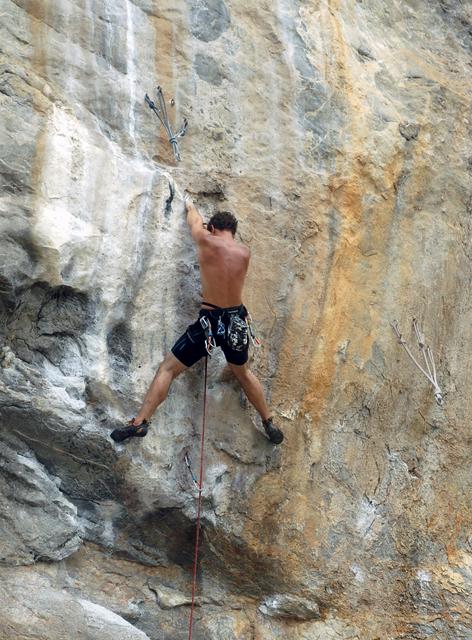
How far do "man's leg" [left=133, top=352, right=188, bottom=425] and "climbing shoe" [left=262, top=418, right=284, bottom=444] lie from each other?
2.49 feet

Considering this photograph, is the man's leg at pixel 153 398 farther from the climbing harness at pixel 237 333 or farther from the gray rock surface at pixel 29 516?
the gray rock surface at pixel 29 516

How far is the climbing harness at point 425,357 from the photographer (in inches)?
257

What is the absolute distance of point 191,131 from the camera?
621 centimetres

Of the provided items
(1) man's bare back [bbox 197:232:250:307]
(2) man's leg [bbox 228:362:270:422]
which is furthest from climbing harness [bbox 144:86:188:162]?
(2) man's leg [bbox 228:362:270:422]

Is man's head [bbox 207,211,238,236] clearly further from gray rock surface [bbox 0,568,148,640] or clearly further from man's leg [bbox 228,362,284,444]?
gray rock surface [bbox 0,568,148,640]

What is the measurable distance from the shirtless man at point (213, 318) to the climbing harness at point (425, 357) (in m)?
1.42

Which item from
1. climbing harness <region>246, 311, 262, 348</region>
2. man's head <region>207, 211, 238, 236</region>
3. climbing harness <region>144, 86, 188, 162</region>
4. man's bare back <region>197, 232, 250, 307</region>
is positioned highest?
climbing harness <region>144, 86, 188, 162</region>

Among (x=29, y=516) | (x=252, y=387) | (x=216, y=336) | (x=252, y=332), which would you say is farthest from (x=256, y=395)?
(x=29, y=516)

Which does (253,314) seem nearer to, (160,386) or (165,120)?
(160,386)

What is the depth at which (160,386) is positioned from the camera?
18.5ft

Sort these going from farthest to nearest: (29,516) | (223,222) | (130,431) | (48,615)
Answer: (223,222), (130,431), (29,516), (48,615)

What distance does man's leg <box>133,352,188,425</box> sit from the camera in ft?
18.4

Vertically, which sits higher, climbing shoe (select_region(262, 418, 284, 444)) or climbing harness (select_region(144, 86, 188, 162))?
climbing harness (select_region(144, 86, 188, 162))

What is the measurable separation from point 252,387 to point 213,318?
60 cm
